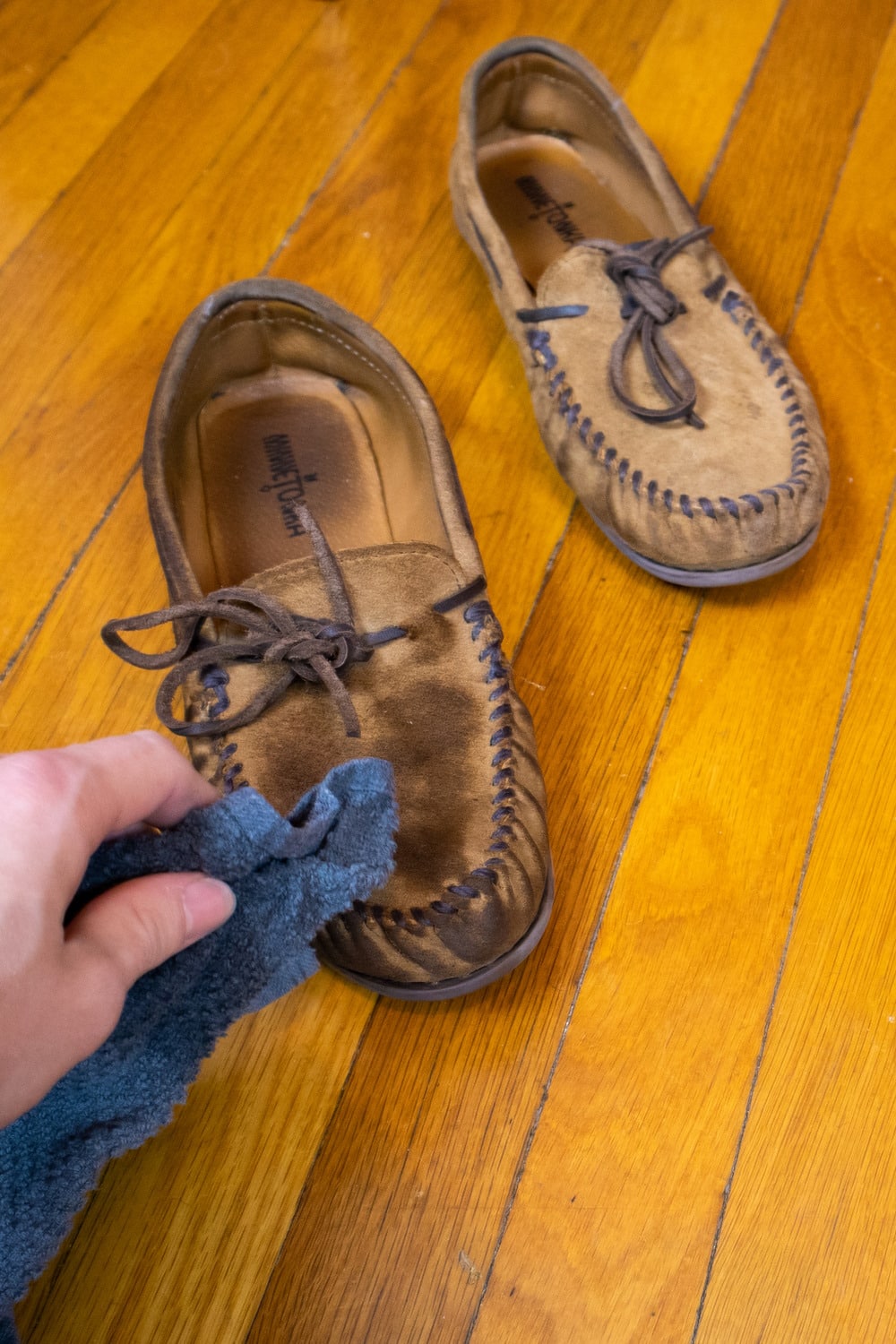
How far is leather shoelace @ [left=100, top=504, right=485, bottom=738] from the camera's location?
898 millimetres

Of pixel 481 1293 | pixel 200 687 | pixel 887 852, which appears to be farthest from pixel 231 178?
pixel 481 1293

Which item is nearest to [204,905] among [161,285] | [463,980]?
[463,980]

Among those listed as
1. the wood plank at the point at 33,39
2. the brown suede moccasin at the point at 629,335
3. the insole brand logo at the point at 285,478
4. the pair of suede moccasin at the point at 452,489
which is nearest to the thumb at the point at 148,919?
the pair of suede moccasin at the point at 452,489

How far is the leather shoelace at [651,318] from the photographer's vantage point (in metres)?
1.09

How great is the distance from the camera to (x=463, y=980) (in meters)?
0.85

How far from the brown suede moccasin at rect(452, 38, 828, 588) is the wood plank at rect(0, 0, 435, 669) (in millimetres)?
270

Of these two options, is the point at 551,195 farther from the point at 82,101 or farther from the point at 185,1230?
the point at 185,1230

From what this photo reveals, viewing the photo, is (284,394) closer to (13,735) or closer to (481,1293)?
(13,735)

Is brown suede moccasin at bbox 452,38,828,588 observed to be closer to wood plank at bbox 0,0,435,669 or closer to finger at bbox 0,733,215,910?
wood plank at bbox 0,0,435,669

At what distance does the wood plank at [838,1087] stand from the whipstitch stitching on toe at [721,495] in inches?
4.8

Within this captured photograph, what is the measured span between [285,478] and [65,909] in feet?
1.96

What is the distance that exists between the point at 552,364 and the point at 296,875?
26.0 inches

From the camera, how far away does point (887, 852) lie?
97cm

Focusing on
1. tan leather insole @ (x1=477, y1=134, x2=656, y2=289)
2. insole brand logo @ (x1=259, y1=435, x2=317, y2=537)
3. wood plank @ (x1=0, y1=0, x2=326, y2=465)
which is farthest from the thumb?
tan leather insole @ (x1=477, y1=134, x2=656, y2=289)
